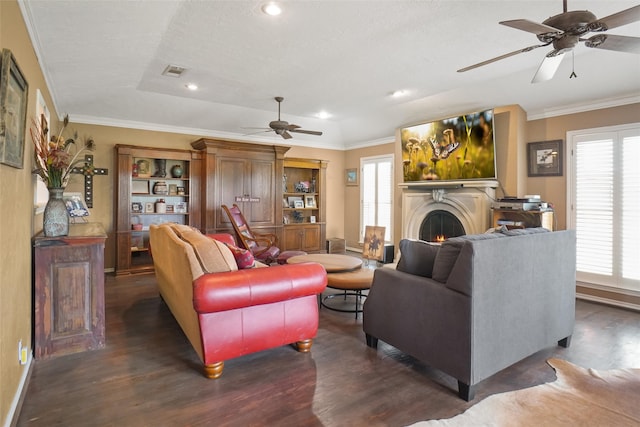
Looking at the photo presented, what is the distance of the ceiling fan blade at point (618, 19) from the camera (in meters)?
2.04

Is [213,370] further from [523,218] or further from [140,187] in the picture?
[140,187]

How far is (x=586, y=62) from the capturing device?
4.00 m

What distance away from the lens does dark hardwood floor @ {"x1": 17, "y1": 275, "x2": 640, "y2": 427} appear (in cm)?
208

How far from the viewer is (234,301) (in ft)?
8.07

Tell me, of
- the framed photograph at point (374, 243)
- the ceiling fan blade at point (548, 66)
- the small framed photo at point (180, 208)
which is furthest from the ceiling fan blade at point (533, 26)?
the small framed photo at point (180, 208)

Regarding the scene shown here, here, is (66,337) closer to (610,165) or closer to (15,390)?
(15,390)

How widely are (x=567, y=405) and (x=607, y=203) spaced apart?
335cm

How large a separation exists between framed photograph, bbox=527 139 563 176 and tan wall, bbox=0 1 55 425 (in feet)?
19.1

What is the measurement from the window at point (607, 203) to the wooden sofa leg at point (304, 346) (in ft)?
13.1

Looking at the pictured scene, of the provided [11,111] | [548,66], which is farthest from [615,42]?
[11,111]

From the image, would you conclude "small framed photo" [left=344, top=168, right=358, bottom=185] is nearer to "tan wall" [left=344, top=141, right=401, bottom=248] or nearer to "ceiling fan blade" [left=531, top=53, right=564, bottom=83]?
"tan wall" [left=344, top=141, right=401, bottom=248]

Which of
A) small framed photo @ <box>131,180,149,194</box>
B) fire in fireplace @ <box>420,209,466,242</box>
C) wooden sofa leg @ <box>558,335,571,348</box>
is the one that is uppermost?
small framed photo @ <box>131,180,149,194</box>

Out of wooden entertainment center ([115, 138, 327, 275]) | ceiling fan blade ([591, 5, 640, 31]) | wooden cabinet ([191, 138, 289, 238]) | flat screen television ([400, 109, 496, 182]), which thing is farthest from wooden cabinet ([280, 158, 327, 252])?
ceiling fan blade ([591, 5, 640, 31])

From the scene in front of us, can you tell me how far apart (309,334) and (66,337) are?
2016 millimetres
